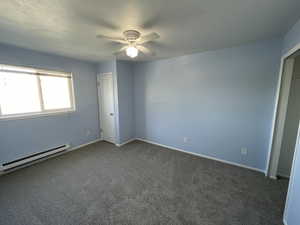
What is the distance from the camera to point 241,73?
2389 mm

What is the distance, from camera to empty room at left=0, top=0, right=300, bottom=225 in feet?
4.83

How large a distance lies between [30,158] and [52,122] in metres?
0.82

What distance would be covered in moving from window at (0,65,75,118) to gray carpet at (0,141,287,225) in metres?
1.21

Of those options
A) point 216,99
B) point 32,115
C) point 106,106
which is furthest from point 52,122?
point 216,99

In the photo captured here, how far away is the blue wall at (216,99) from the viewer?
2248 mm

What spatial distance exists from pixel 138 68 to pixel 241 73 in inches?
101

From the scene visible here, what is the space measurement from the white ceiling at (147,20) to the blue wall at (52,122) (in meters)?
0.39

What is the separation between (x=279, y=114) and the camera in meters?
2.04

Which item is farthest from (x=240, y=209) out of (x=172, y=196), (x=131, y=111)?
(x=131, y=111)

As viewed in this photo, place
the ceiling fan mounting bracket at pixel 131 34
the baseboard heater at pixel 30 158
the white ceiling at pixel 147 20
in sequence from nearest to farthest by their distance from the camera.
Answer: the white ceiling at pixel 147 20 < the ceiling fan mounting bracket at pixel 131 34 < the baseboard heater at pixel 30 158

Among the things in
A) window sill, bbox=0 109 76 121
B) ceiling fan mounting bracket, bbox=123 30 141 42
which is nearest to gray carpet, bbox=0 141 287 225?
window sill, bbox=0 109 76 121

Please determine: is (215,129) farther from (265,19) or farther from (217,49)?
(265,19)

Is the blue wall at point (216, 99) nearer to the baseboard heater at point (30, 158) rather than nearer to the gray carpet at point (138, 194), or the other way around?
the gray carpet at point (138, 194)

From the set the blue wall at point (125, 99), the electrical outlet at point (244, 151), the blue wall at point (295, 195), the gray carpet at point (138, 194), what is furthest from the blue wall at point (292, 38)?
the blue wall at point (125, 99)
